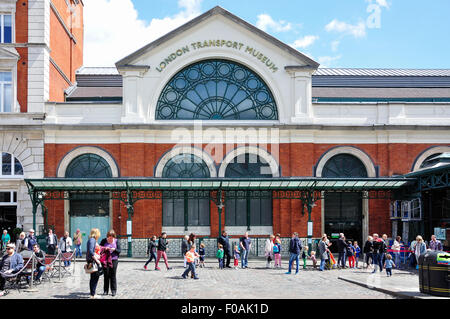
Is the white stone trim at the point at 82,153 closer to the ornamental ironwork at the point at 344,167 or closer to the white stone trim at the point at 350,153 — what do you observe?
the white stone trim at the point at 350,153

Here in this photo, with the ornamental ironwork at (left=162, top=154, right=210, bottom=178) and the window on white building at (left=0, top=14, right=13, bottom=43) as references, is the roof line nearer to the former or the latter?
the ornamental ironwork at (left=162, top=154, right=210, bottom=178)

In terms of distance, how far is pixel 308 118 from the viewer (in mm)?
29969

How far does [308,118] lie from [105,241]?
59.1 ft

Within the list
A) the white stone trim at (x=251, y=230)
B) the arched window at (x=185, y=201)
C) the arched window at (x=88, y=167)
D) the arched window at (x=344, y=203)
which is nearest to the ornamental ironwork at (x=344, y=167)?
the arched window at (x=344, y=203)

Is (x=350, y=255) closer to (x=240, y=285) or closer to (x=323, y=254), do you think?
(x=323, y=254)

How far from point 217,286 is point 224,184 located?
10.6 metres

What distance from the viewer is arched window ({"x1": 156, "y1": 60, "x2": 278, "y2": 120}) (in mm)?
30266

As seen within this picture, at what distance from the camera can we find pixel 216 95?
1196 inches

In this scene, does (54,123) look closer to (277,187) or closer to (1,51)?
(1,51)

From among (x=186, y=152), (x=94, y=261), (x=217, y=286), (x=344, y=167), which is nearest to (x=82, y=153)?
(x=186, y=152)

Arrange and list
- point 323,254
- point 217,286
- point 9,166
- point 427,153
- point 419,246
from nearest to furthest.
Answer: point 217,286, point 419,246, point 323,254, point 9,166, point 427,153

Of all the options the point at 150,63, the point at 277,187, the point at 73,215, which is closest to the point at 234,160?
the point at 277,187

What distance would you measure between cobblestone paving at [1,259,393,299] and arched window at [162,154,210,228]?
7669 millimetres

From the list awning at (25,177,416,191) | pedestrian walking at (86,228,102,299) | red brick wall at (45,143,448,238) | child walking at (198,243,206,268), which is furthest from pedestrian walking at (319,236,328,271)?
pedestrian walking at (86,228,102,299)
